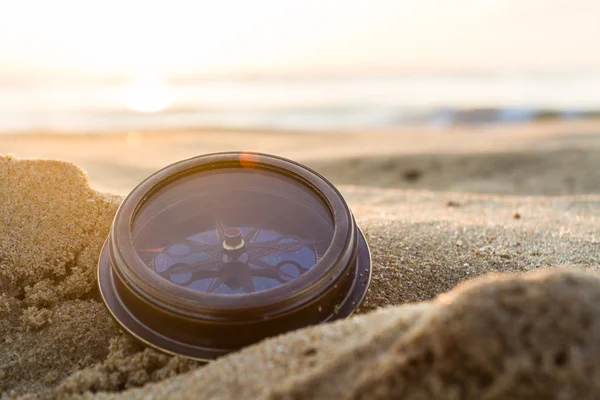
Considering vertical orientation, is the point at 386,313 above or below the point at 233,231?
below

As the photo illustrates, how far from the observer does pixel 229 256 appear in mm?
2170

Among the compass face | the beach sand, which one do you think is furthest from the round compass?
the beach sand

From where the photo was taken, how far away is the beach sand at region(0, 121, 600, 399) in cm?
124

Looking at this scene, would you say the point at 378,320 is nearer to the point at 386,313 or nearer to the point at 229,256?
the point at 386,313

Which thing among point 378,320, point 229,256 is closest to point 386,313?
point 378,320

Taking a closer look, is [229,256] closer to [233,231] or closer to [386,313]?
[233,231]

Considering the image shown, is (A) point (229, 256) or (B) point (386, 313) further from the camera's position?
(A) point (229, 256)

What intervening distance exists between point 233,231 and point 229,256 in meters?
0.11

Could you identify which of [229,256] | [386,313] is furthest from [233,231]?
[386,313]

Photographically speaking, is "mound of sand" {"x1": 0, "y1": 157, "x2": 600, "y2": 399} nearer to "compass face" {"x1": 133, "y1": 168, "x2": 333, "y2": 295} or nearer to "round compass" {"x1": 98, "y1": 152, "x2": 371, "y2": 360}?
"round compass" {"x1": 98, "y1": 152, "x2": 371, "y2": 360}

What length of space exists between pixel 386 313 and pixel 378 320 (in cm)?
8

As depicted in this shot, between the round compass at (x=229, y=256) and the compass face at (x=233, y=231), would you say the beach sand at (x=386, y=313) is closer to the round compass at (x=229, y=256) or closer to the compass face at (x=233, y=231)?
the round compass at (x=229, y=256)

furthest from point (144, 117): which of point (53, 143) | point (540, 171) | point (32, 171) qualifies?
point (32, 171)

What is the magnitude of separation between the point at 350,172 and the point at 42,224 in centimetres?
560
